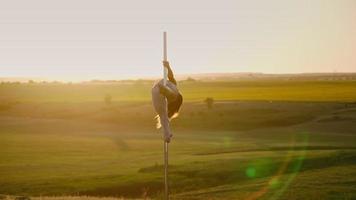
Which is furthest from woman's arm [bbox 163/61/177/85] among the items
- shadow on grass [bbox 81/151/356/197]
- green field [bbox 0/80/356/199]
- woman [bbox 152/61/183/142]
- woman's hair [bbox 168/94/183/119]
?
shadow on grass [bbox 81/151/356/197]

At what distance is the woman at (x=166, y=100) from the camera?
1287 cm

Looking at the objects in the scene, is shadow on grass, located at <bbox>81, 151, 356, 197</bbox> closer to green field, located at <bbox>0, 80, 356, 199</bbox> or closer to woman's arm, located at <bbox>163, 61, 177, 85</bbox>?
green field, located at <bbox>0, 80, 356, 199</bbox>

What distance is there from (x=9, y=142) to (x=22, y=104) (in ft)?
220

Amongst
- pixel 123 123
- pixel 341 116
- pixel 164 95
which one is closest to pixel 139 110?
pixel 123 123

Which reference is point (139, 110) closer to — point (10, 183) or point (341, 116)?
point (341, 116)

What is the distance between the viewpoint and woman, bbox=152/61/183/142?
1287cm

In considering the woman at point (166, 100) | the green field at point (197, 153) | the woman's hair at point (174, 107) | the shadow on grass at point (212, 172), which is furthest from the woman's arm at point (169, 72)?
the shadow on grass at point (212, 172)

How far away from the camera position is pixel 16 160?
5238 cm

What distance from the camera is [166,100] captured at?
1309 cm

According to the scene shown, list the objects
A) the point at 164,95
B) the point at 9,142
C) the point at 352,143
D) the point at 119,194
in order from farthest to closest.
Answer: the point at 9,142, the point at 352,143, the point at 119,194, the point at 164,95

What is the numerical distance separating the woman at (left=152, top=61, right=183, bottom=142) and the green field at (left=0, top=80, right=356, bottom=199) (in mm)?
15921

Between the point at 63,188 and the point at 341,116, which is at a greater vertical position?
the point at 63,188

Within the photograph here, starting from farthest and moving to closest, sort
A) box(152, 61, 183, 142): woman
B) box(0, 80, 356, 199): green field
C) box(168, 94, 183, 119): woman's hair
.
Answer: box(0, 80, 356, 199): green field
box(168, 94, 183, 119): woman's hair
box(152, 61, 183, 142): woman

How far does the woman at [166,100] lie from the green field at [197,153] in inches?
627
